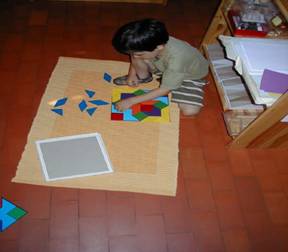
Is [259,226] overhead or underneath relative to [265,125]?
underneath

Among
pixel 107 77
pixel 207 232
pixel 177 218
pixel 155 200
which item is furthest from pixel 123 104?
pixel 207 232

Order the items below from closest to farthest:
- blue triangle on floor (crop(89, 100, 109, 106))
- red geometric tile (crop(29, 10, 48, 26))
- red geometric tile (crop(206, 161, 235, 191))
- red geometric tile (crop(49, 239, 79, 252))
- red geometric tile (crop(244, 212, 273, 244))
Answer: red geometric tile (crop(49, 239, 79, 252))
red geometric tile (crop(244, 212, 273, 244))
red geometric tile (crop(206, 161, 235, 191))
blue triangle on floor (crop(89, 100, 109, 106))
red geometric tile (crop(29, 10, 48, 26))

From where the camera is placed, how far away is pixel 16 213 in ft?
4.08

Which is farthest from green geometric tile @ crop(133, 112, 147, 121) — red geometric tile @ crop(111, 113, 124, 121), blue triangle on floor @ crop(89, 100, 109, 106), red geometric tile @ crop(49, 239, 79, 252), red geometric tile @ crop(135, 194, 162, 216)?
red geometric tile @ crop(49, 239, 79, 252)

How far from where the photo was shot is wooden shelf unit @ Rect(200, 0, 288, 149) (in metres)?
1.21

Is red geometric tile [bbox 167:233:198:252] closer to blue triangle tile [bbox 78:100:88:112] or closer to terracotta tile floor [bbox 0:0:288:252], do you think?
terracotta tile floor [bbox 0:0:288:252]

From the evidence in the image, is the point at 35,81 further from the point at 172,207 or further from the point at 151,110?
the point at 172,207

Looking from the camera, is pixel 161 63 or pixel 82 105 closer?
pixel 161 63

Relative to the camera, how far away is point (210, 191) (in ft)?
4.62

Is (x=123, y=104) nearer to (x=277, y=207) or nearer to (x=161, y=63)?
(x=161, y=63)

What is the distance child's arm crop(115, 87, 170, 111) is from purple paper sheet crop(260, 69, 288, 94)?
0.44 metres

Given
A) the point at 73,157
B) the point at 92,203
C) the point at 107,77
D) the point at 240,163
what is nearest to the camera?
the point at 92,203

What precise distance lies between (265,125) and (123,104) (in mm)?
694

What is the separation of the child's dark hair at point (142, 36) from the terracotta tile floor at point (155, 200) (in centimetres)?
53
